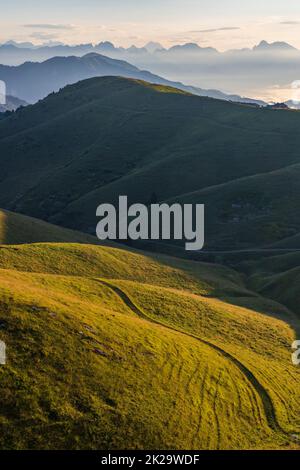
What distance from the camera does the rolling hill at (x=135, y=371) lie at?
41688 mm

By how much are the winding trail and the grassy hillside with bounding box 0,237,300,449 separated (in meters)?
0.17

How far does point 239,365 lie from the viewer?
5953cm

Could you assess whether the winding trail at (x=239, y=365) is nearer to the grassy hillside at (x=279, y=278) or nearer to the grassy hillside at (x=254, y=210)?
the grassy hillside at (x=279, y=278)

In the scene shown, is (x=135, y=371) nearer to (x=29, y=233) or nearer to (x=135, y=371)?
(x=135, y=371)

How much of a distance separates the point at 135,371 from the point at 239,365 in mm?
14966

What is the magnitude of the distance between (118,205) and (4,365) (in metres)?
142

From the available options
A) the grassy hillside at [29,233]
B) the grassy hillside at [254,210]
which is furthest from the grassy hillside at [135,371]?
the grassy hillside at [254,210]

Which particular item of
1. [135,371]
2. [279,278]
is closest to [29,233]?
[279,278]

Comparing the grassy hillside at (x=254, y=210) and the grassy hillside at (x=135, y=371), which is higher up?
the grassy hillside at (x=254, y=210)

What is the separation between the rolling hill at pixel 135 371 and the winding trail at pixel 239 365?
0.46ft

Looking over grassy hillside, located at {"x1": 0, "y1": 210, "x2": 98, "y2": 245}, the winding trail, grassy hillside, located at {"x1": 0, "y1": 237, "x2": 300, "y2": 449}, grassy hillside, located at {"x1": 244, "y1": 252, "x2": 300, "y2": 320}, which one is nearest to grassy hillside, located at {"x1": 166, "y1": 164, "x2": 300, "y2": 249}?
grassy hillside, located at {"x1": 244, "y1": 252, "x2": 300, "y2": 320}

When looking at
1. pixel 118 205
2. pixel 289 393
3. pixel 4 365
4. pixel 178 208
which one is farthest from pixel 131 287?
pixel 118 205

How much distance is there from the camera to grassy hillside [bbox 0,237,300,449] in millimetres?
41719
